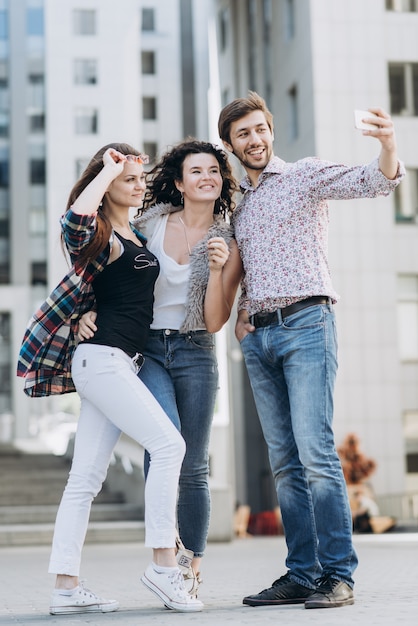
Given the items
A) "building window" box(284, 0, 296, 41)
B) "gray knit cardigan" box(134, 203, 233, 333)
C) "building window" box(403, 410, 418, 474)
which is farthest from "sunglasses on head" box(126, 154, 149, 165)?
"building window" box(284, 0, 296, 41)

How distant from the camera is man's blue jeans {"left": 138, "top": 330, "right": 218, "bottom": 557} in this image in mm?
5273

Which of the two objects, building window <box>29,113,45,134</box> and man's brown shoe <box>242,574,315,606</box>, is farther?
building window <box>29,113,45,134</box>

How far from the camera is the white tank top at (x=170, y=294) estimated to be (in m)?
5.32

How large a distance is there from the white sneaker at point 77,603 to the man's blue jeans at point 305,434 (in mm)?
947

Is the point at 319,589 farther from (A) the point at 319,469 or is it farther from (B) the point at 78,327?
(B) the point at 78,327

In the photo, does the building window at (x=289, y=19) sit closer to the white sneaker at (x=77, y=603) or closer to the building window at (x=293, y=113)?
the building window at (x=293, y=113)

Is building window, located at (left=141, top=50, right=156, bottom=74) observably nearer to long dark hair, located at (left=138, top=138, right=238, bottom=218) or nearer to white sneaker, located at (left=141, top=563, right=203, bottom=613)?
long dark hair, located at (left=138, top=138, right=238, bottom=218)

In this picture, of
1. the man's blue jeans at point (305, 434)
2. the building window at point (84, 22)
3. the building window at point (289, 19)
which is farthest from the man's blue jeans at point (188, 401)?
the building window at point (84, 22)

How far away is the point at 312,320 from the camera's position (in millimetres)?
5137

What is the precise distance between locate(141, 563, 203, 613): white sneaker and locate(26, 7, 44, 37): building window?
36.4m

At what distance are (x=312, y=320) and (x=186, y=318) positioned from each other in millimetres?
607

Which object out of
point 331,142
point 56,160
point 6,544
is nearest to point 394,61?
point 331,142

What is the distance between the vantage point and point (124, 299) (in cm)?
505

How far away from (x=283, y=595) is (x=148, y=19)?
47.7 meters
